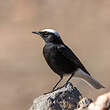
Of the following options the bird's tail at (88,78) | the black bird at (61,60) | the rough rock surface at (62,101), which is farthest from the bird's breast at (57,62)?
the rough rock surface at (62,101)

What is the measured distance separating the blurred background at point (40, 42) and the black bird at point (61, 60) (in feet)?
21.1

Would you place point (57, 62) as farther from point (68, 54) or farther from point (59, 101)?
point (59, 101)

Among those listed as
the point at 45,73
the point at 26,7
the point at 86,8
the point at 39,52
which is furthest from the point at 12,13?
the point at 45,73

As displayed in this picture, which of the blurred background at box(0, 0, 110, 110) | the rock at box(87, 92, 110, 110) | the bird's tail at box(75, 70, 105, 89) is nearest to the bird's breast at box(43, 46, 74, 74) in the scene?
the bird's tail at box(75, 70, 105, 89)

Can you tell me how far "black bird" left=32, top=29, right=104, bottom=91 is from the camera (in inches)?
453

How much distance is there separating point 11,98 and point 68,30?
7.16m

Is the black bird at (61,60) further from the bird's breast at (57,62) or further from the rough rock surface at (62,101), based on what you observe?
the rough rock surface at (62,101)

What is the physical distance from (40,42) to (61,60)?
582 inches

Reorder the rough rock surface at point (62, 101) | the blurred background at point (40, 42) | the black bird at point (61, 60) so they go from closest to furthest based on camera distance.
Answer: the rough rock surface at point (62, 101), the black bird at point (61, 60), the blurred background at point (40, 42)

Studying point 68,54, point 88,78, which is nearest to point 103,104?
point 88,78

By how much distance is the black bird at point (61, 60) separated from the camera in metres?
11.5

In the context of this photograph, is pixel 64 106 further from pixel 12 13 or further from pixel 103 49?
pixel 12 13

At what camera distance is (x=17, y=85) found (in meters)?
22.2

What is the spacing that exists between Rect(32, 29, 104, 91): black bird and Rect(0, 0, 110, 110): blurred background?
6443mm
